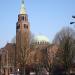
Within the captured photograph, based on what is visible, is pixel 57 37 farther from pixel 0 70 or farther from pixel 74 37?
pixel 0 70

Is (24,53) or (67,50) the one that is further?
(24,53)

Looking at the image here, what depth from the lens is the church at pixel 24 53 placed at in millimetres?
83188

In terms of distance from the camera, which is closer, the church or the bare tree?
the bare tree

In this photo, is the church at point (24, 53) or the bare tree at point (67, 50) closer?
the bare tree at point (67, 50)

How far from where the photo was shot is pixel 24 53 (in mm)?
80312

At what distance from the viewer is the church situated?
3275 inches

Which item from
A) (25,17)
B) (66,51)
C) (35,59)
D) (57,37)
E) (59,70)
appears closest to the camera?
(66,51)

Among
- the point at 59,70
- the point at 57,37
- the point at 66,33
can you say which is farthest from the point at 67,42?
the point at 59,70

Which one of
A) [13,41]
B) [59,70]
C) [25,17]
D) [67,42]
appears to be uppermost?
[25,17]

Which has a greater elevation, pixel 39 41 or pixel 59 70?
pixel 39 41

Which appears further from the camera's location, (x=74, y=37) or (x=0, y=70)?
(x=0, y=70)

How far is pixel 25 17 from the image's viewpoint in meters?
157

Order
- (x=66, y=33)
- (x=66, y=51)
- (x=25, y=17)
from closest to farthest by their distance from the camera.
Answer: (x=66, y=51), (x=66, y=33), (x=25, y=17)

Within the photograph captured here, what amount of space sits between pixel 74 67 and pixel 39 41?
261 feet
